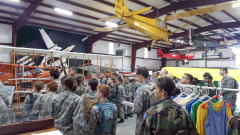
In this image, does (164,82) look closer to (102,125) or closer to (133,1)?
(102,125)

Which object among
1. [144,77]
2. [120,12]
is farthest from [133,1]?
[144,77]

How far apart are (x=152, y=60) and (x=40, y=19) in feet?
51.3

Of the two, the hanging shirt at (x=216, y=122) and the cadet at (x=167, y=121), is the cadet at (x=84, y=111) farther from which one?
the hanging shirt at (x=216, y=122)

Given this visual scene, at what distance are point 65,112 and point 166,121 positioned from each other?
145 cm

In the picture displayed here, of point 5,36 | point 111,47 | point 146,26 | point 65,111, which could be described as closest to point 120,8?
point 146,26

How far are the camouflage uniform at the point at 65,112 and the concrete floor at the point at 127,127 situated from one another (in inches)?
85.6

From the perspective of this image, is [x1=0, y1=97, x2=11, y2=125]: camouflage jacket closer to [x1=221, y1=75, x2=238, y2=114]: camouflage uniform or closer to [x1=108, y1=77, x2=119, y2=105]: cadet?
[x1=108, y1=77, x2=119, y2=105]: cadet

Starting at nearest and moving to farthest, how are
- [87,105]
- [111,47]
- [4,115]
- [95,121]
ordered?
[4,115] → [95,121] → [87,105] → [111,47]

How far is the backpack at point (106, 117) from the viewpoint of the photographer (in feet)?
6.64

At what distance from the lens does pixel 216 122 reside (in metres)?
2.04

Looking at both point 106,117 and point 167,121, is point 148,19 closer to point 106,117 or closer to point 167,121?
point 106,117

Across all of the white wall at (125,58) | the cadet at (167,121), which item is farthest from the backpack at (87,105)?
the white wall at (125,58)

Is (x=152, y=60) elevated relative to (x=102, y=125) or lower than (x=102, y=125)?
elevated

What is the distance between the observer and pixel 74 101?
85.0 inches
